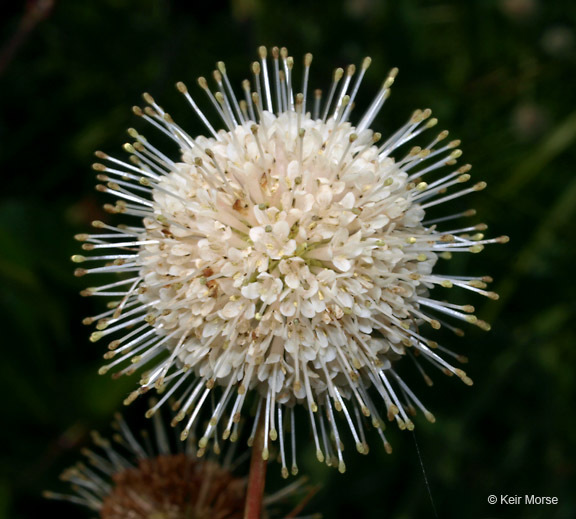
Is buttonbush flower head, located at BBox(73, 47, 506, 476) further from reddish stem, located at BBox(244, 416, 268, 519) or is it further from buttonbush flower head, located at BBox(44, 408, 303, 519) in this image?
buttonbush flower head, located at BBox(44, 408, 303, 519)

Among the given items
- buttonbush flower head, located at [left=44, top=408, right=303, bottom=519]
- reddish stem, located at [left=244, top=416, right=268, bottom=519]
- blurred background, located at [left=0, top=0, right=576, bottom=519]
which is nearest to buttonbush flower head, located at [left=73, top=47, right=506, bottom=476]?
reddish stem, located at [left=244, top=416, right=268, bottom=519]

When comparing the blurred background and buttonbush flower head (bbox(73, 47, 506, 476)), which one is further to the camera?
the blurred background

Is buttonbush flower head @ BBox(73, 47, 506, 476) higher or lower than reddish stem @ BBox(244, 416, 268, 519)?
higher

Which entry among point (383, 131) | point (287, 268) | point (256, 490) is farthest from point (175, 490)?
point (383, 131)

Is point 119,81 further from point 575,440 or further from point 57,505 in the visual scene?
point 575,440

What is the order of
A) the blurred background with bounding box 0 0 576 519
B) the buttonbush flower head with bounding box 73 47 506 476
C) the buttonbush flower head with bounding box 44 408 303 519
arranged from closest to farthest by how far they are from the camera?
the buttonbush flower head with bounding box 73 47 506 476
the buttonbush flower head with bounding box 44 408 303 519
the blurred background with bounding box 0 0 576 519

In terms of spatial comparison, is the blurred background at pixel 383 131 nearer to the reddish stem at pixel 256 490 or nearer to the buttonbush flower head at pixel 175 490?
the buttonbush flower head at pixel 175 490

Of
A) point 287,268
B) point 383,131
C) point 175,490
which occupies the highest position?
point 383,131

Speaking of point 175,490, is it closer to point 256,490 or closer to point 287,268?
point 256,490
